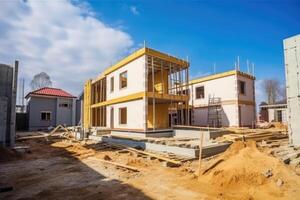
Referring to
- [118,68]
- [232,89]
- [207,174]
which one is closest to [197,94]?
[232,89]

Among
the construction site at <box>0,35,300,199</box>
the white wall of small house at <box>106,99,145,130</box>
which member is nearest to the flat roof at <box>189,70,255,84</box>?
the construction site at <box>0,35,300,199</box>

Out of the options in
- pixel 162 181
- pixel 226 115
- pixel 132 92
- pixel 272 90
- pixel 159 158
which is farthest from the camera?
pixel 272 90

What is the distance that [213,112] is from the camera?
886 inches

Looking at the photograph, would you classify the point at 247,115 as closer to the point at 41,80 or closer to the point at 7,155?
the point at 7,155

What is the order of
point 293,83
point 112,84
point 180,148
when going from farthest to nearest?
point 112,84 < point 293,83 < point 180,148

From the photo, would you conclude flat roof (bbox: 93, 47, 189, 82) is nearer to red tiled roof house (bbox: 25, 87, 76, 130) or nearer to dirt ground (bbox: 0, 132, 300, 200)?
dirt ground (bbox: 0, 132, 300, 200)

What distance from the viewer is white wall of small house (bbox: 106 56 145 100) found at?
1488 centimetres

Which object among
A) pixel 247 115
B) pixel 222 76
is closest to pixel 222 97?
pixel 222 76

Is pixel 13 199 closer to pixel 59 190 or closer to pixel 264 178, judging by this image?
pixel 59 190

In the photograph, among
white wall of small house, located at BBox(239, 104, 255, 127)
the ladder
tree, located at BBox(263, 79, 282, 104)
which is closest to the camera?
white wall of small house, located at BBox(239, 104, 255, 127)

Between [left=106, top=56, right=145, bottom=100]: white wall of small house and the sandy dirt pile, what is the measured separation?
9.00 m

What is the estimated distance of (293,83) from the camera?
32.1 ft

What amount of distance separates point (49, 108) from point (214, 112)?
74.2ft

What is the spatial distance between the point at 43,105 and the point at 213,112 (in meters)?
23.0
